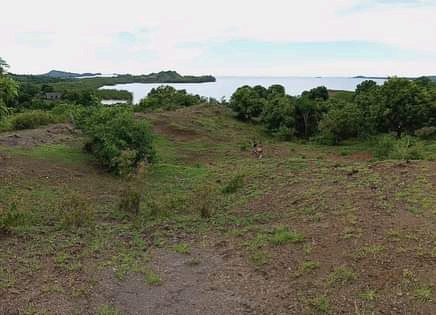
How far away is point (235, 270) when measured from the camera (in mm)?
7809

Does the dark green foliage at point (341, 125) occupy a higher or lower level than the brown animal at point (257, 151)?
higher

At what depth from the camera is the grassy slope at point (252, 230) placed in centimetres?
670

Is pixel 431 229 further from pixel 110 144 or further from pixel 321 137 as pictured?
pixel 321 137

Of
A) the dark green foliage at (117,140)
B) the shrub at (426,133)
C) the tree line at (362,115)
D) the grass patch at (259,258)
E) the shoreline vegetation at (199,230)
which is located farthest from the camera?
the shrub at (426,133)

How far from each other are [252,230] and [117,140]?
346 inches

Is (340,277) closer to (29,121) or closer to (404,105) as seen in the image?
(29,121)

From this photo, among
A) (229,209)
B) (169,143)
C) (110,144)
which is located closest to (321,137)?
(169,143)

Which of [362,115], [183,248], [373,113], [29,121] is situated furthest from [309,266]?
[362,115]

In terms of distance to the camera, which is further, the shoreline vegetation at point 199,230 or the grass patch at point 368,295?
the shoreline vegetation at point 199,230

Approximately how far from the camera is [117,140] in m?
17.2

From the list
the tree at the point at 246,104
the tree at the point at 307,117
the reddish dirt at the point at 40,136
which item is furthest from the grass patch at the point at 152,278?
the tree at the point at 246,104

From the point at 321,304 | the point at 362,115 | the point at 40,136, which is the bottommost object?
the point at 321,304

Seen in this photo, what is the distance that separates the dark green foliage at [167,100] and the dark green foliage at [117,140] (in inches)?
807

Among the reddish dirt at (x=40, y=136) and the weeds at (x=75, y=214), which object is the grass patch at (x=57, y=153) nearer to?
the reddish dirt at (x=40, y=136)
